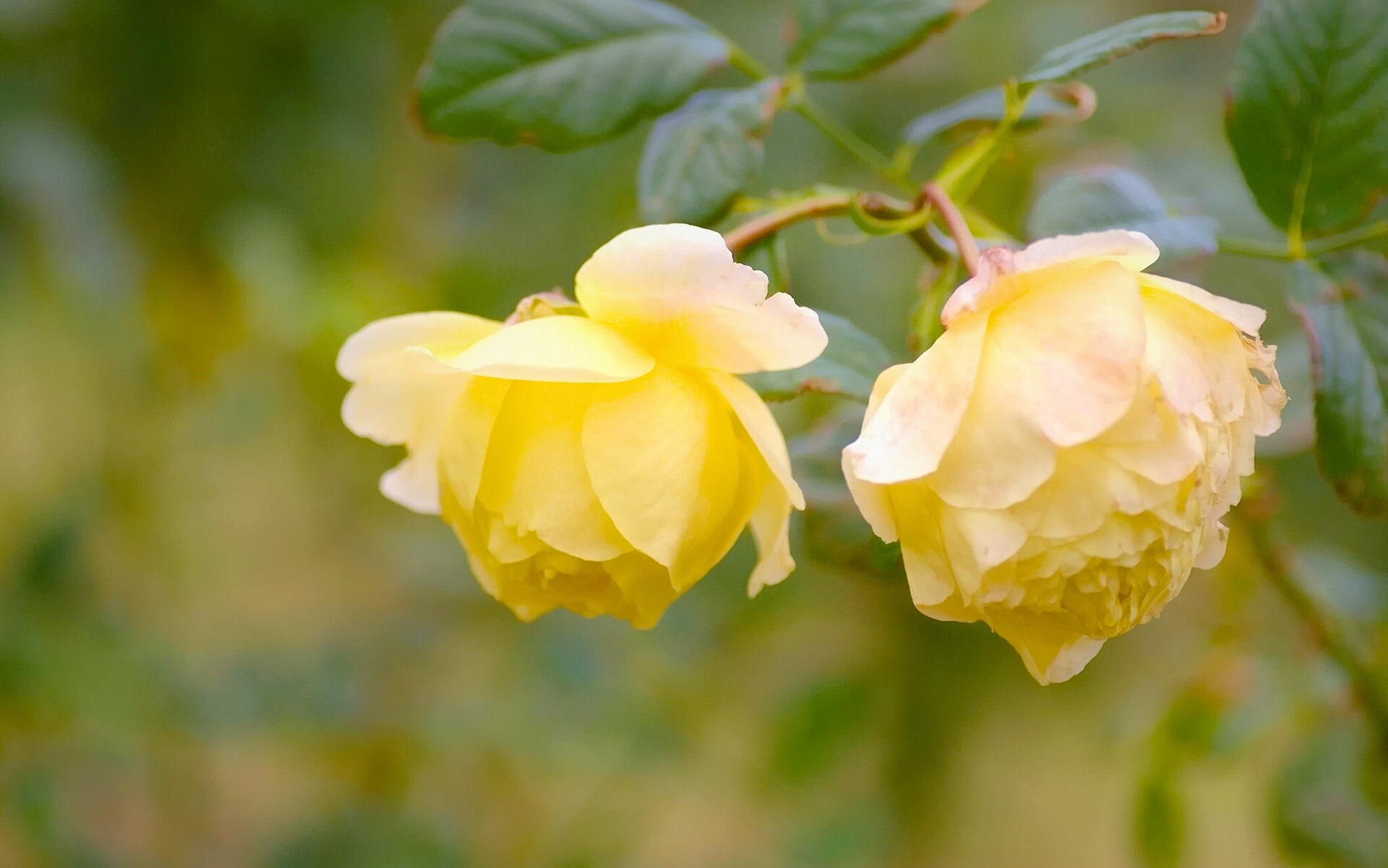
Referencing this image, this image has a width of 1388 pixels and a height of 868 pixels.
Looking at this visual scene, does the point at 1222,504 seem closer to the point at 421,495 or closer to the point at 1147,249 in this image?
the point at 1147,249

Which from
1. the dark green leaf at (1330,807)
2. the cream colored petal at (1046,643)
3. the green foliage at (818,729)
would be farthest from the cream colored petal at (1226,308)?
the green foliage at (818,729)

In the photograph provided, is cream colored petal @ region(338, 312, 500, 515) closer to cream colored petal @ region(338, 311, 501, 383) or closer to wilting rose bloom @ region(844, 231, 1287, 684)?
cream colored petal @ region(338, 311, 501, 383)

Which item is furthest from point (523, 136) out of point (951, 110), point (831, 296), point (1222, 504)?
point (831, 296)

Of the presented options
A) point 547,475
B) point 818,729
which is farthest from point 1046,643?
point 818,729

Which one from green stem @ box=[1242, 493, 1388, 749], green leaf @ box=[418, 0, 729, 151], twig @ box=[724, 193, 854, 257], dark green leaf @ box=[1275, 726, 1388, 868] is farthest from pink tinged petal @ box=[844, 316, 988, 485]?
dark green leaf @ box=[1275, 726, 1388, 868]

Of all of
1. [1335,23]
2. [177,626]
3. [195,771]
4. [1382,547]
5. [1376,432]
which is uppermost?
[1335,23]

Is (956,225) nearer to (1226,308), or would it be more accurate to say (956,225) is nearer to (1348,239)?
(1226,308)
